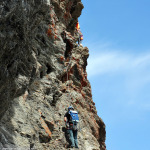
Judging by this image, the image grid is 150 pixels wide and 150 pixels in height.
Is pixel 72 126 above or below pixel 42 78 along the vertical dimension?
below

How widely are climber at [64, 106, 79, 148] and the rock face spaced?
31 centimetres

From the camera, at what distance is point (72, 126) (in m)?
15.1

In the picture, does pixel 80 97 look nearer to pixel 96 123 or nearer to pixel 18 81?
pixel 96 123

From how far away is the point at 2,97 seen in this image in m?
9.24

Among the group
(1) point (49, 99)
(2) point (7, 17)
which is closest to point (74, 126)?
(1) point (49, 99)

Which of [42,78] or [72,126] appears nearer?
[72,126]

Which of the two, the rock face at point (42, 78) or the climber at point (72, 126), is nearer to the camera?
the rock face at point (42, 78)

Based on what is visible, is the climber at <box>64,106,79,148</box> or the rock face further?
the climber at <box>64,106,79,148</box>

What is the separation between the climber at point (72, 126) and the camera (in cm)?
1473

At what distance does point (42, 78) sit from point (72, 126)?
10.3 ft

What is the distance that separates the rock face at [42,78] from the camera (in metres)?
8.70

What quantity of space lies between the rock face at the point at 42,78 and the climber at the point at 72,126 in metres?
0.31

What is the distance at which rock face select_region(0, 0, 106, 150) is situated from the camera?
8.70 metres

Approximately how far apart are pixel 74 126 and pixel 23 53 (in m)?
6.42
